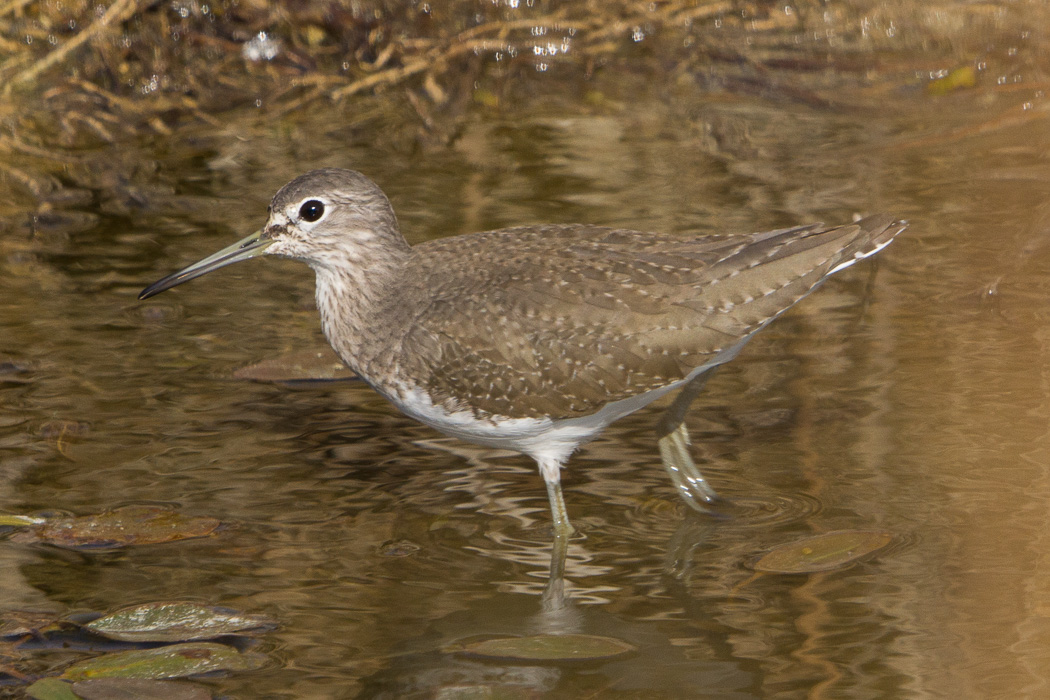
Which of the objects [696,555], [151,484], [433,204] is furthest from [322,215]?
[433,204]

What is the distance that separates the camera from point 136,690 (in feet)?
14.8

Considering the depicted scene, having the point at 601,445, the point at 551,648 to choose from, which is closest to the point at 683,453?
the point at 601,445

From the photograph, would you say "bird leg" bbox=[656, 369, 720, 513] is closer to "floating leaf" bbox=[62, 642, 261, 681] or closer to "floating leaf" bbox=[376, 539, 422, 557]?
"floating leaf" bbox=[376, 539, 422, 557]

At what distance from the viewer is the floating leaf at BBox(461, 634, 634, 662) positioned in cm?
484

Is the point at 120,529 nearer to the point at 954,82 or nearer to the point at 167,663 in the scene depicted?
the point at 167,663

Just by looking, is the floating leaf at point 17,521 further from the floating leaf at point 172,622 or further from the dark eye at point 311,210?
the dark eye at point 311,210

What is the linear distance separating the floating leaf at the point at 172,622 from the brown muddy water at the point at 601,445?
0.13 metres

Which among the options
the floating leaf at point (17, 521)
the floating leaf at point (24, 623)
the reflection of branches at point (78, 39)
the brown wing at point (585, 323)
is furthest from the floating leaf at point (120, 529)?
the reflection of branches at point (78, 39)

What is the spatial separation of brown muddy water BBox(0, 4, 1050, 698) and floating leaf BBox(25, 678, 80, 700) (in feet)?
1.61

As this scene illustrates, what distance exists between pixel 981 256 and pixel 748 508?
9.88 ft

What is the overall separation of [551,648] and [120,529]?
1.95 meters

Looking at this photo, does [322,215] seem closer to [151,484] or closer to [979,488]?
[151,484]

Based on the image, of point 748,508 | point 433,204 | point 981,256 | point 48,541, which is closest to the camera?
point 48,541

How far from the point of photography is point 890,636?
491 centimetres
